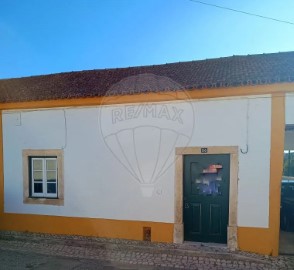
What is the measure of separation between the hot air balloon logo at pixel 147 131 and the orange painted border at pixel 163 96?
8cm

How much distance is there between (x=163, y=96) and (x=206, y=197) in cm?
255

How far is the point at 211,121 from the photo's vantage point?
591 centimetres

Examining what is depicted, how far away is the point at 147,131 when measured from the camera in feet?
20.7

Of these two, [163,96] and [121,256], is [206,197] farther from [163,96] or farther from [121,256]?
[163,96]

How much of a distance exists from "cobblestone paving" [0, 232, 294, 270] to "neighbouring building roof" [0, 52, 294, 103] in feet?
11.8

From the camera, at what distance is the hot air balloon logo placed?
6.11 meters

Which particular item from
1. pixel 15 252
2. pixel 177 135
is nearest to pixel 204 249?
pixel 177 135

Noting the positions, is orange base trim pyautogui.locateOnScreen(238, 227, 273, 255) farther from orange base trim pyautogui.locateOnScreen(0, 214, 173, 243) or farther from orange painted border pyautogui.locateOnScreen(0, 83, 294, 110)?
orange painted border pyautogui.locateOnScreen(0, 83, 294, 110)

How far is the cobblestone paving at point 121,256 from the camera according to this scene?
5.14 meters

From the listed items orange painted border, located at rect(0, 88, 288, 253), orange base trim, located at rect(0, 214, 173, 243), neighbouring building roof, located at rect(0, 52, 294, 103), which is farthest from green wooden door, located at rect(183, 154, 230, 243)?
neighbouring building roof, located at rect(0, 52, 294, 103)

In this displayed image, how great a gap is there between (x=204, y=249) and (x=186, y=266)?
775 millimetres

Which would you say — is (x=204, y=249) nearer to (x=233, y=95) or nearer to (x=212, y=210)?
(x=212, y=210)

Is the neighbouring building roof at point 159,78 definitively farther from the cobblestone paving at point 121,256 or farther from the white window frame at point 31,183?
the cobblestone paving at point 121,256

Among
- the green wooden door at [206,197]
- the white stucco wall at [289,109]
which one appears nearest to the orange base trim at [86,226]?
the green wooden door at [206,197]
